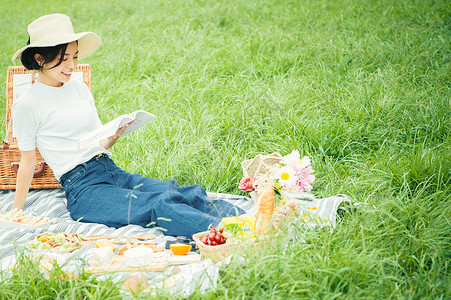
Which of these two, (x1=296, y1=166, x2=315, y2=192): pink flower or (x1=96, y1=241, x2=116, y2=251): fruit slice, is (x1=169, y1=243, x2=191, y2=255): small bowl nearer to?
(x1=96, y1=241, x2=116, y2=251): fruit slice

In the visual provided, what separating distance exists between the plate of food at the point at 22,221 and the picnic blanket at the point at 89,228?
1.1 inches

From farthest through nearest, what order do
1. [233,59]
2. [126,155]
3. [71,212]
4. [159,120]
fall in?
[233,59] → [159,120] → [126,155] → [71,212]

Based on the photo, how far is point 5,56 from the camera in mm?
7465

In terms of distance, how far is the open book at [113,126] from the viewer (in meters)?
3.24

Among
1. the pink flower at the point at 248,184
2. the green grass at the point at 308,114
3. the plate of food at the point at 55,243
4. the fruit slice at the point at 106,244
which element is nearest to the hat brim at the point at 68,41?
the green grass at the point at 308,114

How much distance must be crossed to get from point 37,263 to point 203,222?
1.01 metres

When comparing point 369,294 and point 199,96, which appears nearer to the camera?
point 369,294

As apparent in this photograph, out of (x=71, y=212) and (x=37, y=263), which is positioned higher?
(x=37, y=263)

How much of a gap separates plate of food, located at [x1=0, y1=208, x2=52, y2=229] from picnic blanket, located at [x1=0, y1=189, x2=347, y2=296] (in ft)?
0.10

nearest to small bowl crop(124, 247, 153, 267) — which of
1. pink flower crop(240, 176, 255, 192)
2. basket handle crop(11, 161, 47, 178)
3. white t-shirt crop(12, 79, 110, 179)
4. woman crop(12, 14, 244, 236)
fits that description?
woman crop(12, 14, 244, 236)

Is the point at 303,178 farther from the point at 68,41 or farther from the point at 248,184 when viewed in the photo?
the point at 68,41

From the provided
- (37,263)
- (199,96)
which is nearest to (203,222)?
(37,263)

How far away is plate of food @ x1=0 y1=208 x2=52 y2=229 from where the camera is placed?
3354 mm

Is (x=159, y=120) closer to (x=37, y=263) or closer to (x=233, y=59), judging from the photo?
(x=233, y=59)
